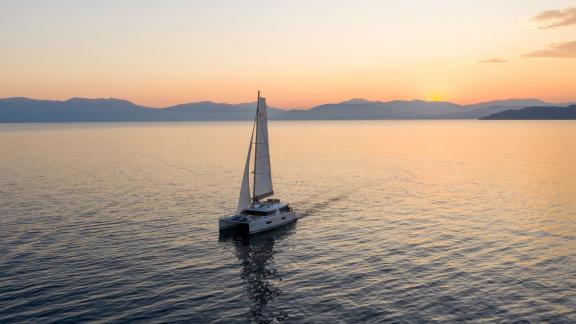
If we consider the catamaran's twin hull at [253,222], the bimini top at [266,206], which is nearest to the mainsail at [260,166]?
the bimini top at [266,206]

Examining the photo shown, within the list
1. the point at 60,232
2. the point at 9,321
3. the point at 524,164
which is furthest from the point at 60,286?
the point at 524,164

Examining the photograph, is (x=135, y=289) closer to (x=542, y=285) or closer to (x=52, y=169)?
(x=542, y=285)

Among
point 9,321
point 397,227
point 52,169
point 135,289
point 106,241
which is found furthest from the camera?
point 52,169

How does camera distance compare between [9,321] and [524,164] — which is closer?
[9,321]

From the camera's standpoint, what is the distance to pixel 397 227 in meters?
60.0

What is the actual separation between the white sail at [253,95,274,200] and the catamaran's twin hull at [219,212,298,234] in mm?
4612

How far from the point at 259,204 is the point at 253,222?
5840 mm

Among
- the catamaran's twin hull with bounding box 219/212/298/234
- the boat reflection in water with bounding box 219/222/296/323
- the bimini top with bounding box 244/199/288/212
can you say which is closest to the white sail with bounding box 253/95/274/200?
the bimini top with bounding box 244/199/288/212

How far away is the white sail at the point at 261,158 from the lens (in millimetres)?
61628

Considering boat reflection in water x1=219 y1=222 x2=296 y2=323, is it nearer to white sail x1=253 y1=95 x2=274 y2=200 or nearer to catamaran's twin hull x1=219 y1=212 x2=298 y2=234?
catamaran's twin hull x1=219 y1=212 x2=298 y2=234

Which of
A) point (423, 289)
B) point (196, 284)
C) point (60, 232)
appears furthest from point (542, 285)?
point (60, 232)

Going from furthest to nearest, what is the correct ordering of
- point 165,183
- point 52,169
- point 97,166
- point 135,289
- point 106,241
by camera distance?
point 97,166
point 52,169
point 165,183
point 106,241
point 135,289

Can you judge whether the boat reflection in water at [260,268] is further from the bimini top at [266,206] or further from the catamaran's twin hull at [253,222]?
the bimini top at [266,206]

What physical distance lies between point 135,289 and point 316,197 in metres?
49.1
